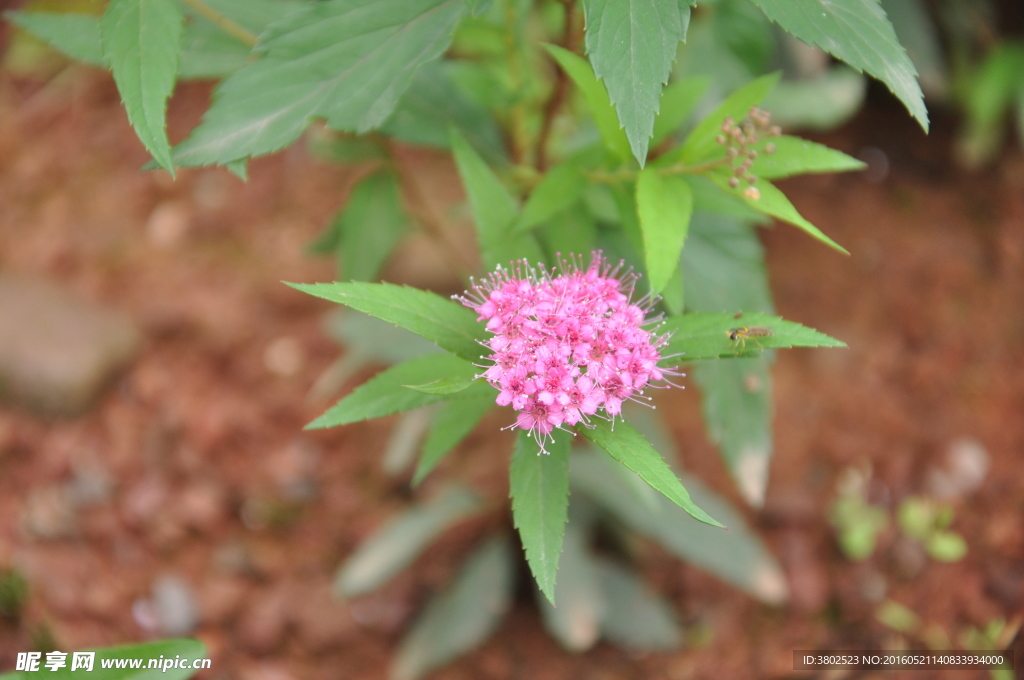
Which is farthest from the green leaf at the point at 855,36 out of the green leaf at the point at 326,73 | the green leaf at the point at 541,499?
the green leaf at the point at 541,499

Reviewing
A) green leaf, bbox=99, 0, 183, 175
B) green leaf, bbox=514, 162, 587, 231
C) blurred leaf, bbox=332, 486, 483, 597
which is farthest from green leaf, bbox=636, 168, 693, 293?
blurred leaf, bbox=332, 486, 483, 597

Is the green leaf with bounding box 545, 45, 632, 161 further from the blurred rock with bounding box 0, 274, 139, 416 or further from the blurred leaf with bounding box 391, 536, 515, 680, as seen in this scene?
the blurred rock with bounding box 0, 274, 139, 416

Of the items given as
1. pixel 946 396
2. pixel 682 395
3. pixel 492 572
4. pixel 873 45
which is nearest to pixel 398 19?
pixel 873 45

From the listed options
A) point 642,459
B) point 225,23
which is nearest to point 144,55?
point 225,23

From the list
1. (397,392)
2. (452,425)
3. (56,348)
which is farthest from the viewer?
(56,348)

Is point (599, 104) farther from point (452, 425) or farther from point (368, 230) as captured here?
point (368, 230)

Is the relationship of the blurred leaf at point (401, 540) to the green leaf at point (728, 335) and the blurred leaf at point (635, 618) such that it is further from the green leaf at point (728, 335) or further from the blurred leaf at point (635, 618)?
the green leaf at point (728, 335)
